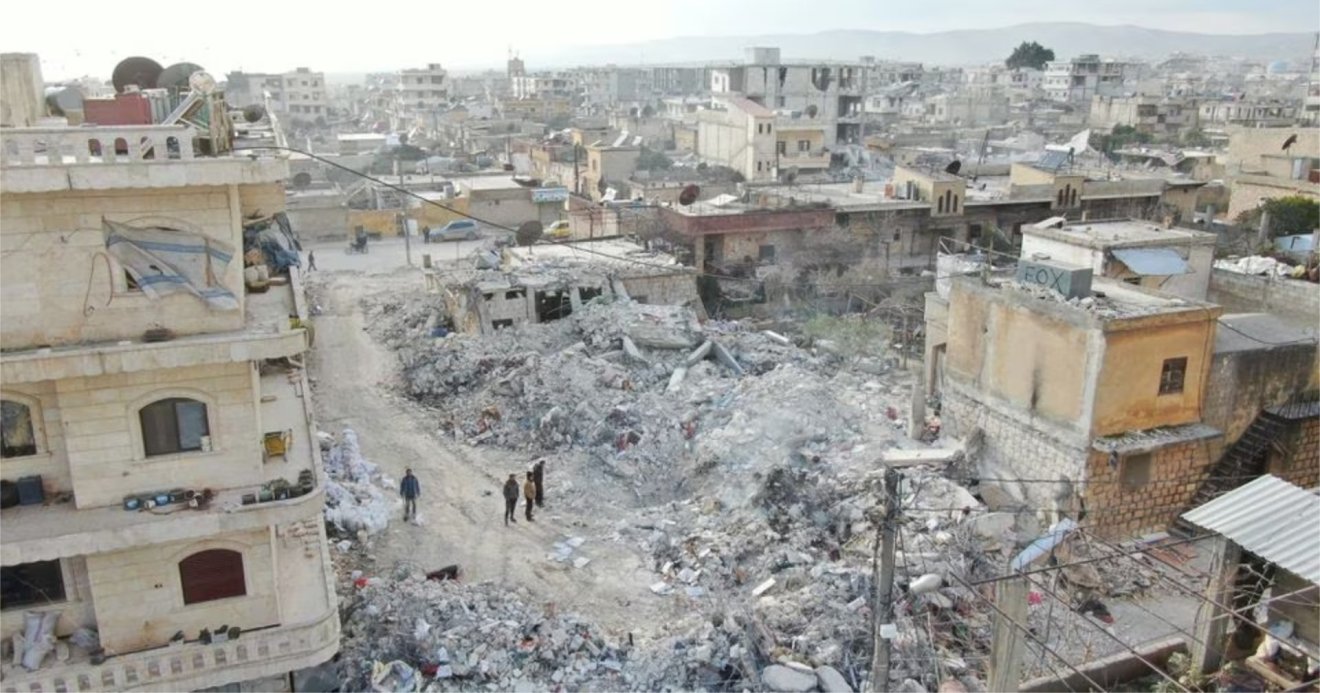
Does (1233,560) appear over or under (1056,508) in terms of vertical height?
over

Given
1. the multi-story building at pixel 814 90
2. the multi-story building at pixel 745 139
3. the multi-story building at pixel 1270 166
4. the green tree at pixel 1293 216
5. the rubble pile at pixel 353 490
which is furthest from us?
the multi-story building at pixel 814 90

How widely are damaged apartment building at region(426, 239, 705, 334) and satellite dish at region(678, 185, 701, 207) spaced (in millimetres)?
6342

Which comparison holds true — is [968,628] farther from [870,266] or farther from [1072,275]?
[870,266]

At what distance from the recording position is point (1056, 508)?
16.4 metres

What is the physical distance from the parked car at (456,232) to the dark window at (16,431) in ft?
106

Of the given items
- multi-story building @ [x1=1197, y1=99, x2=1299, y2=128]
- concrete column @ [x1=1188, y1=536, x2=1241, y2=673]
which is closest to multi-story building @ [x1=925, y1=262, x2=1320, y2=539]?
concrete column @ [x1=1188, y1=536, x2=1241, y2=673]

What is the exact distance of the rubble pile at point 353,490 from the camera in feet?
51.5

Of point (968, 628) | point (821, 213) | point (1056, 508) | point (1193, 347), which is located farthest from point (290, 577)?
point (821, 213)

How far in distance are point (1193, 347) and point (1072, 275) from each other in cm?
230

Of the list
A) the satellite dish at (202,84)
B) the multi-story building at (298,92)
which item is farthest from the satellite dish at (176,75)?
the multi-story building at (298,92)

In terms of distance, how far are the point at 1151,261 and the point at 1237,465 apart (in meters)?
5.82

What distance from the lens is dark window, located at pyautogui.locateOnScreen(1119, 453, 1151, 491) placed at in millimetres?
16031

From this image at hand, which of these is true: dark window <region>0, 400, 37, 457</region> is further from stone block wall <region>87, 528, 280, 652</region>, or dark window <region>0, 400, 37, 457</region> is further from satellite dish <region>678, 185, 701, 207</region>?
satellite dish <region>678, 185, 701, 207</region>

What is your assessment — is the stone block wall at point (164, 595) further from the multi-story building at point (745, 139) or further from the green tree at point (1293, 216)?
the multi-story building at point (745, 139)
